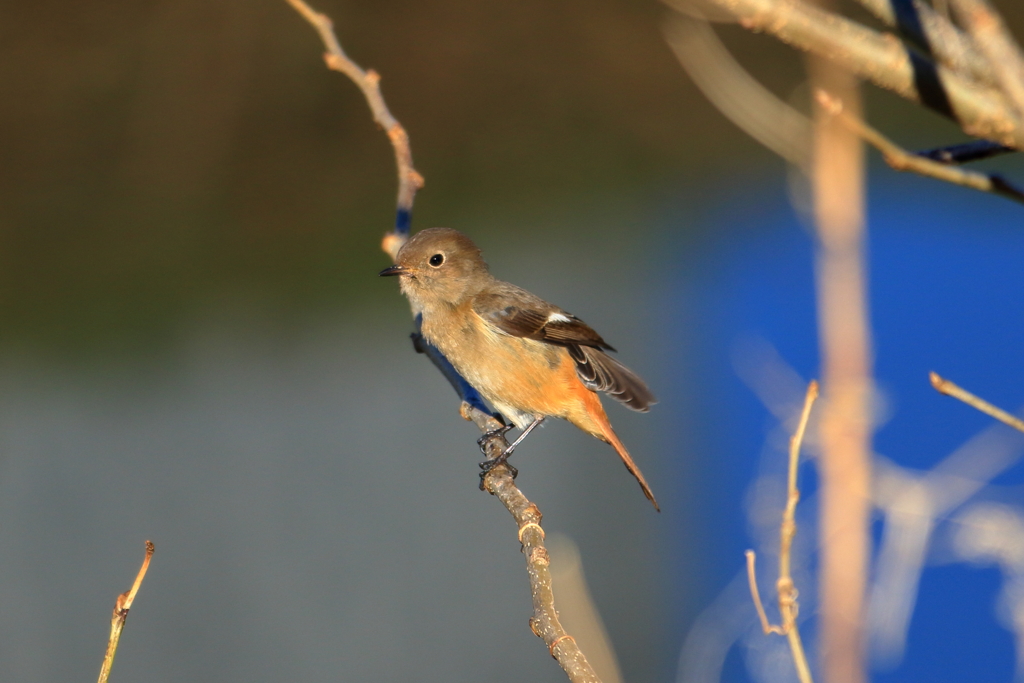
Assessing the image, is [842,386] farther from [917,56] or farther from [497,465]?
[497,465]

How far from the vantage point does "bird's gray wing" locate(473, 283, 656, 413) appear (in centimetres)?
305

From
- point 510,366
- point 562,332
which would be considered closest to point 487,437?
point 510,366

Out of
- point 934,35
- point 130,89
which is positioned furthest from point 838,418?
point 130,89

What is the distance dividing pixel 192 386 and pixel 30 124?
6.22 feet

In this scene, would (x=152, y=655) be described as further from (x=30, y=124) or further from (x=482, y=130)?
(x=482, y=130)

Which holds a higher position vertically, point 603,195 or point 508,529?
point 603,195

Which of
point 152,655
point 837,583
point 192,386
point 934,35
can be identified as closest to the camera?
point 837,583

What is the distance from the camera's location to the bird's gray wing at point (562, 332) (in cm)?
305

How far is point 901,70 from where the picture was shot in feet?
3.11

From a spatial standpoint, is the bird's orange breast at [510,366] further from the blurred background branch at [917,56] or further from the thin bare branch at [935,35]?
the thin bare branch at [935,35]

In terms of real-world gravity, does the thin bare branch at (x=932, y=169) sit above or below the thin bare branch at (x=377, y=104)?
below

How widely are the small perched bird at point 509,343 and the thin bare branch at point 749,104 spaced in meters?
1.67

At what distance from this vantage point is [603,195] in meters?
6.09

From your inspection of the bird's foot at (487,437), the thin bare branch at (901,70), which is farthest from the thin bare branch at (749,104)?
the bird's foot at (487,437)
